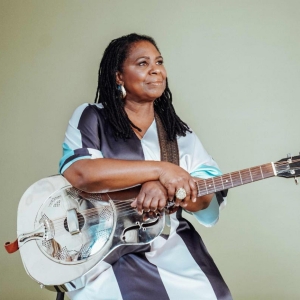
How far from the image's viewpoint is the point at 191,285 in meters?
1.36

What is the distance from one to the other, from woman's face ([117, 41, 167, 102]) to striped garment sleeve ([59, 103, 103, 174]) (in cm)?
15

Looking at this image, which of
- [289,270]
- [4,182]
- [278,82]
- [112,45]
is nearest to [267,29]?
[278,82]

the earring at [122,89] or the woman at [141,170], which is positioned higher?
the earring at [122,89]

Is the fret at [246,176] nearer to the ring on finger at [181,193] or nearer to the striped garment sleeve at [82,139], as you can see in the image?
the ring on finger at [181,193]

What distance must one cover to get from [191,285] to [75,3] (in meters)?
1.53

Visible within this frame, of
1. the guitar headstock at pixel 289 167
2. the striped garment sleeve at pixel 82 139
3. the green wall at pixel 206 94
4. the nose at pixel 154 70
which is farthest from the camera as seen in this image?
the green wall at pixel 206 94

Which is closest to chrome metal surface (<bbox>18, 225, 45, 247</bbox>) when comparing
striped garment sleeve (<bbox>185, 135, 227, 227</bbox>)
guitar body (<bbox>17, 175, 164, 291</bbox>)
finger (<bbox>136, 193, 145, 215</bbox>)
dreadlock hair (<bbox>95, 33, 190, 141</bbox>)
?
guitar body (<bbox>17, 175, 164, 291</bbox>)

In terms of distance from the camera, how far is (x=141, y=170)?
135 centimetres

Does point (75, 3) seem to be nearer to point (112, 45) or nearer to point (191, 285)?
point (112, 45)

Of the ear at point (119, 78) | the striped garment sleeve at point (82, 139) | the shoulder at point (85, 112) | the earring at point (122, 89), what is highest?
the ear at point (119, 78)

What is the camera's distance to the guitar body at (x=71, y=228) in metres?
1.32

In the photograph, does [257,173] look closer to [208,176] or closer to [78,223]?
[208,176]

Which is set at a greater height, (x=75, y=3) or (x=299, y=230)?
(x=75, y=3)

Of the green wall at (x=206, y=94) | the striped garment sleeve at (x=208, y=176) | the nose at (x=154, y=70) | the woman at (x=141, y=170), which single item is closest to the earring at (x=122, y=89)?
the woman at (x=141, y=170)
